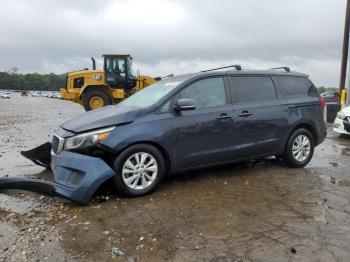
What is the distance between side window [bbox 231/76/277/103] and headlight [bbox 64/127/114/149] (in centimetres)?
228

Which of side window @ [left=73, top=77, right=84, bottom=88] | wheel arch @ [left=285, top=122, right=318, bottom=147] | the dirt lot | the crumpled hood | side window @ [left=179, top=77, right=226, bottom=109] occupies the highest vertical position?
side window @ [left=73, top=77, right=84, bottom=88]

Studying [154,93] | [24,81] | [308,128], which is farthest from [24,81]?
[308,128]

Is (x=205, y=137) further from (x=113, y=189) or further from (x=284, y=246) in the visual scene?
(x=284, y=246)

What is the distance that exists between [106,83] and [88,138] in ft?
48.7

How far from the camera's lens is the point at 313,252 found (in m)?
3.86

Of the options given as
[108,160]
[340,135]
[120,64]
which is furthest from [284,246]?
[120,64]

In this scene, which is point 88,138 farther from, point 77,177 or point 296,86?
point 296,86

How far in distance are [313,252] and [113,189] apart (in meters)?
2.89

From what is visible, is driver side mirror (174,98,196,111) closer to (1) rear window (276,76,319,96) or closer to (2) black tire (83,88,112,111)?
(1) rear window (276,76,319,96)

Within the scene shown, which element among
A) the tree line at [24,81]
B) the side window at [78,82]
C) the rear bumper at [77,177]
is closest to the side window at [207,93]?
the rear bumper at [77,177]

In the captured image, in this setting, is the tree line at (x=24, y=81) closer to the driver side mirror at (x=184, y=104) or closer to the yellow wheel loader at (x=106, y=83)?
the yellow wheel loader at (x=106, y=83)

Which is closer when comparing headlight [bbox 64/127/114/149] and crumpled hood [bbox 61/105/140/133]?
headlight [bbox 64/127/114/149]

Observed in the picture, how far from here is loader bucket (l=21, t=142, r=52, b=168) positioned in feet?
22.0

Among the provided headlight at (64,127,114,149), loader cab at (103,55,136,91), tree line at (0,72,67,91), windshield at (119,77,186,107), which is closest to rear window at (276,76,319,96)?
windshield at (119,77,186,107)
